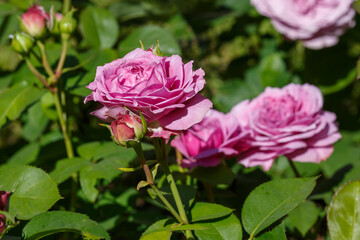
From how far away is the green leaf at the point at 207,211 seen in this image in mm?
658

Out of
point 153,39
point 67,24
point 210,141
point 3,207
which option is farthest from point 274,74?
point 3,207

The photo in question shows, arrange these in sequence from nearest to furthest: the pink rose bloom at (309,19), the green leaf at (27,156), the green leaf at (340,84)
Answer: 1. the green leaf at (27,156)
2. the pink rose bloom at (309,19)
3. the green leaf at (340,84)

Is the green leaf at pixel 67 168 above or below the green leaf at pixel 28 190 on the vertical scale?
below

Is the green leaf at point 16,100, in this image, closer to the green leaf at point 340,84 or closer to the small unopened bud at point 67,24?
the small unopened bud at point 67,24

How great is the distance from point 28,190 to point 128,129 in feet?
0.67

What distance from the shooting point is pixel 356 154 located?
4.43 feet

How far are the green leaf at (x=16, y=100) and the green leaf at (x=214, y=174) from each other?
0.34 m

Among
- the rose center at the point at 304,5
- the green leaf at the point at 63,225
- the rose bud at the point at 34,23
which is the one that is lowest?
the green leaf at the point at 63,225

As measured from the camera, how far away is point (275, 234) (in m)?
0.68

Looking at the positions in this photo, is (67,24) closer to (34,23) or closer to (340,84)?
(34,23)

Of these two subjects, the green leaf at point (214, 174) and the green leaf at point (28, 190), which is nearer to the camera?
the green leaf at point (28, 190)

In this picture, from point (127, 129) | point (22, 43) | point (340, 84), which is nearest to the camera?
point (127, 129)

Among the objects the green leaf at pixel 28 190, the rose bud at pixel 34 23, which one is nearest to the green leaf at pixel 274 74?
the rose bud at pixel 34 23

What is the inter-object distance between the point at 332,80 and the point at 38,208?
3.64 ft
